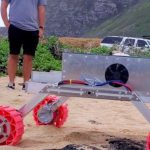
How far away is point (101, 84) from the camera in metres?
4.68

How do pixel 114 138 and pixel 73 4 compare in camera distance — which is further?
pixel 73 4

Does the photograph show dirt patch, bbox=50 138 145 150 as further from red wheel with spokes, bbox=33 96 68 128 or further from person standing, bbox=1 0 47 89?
person standing, bbox=1 0 47 89

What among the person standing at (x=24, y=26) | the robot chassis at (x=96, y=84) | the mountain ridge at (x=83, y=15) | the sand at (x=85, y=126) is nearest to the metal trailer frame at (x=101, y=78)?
the robot chassis at (x=96, y=84)

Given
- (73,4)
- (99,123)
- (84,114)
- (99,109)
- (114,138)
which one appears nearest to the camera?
(114,138)

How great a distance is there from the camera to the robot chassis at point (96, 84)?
4.62 m

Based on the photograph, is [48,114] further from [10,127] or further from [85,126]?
[10,127]

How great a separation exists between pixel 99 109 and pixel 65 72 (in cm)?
302

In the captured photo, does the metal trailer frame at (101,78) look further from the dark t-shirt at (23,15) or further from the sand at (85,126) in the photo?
the dark t-shirt at (23,15)

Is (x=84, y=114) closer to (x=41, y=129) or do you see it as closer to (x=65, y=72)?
(x=41, y=129)

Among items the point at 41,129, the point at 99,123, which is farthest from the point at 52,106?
the point at 99,123

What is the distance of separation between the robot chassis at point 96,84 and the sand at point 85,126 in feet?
0.74

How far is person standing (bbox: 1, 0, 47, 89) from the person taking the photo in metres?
5.99

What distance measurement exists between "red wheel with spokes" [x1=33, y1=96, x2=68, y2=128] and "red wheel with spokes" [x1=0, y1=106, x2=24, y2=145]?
2.59ft

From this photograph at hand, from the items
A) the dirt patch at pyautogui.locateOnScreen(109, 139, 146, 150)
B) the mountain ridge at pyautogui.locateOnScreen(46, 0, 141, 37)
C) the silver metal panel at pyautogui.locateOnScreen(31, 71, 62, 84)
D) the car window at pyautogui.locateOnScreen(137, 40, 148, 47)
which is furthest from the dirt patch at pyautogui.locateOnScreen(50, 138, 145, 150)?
the mountain ridge at pyautogui.locateOnScreen(46, 0, 141, 37)
